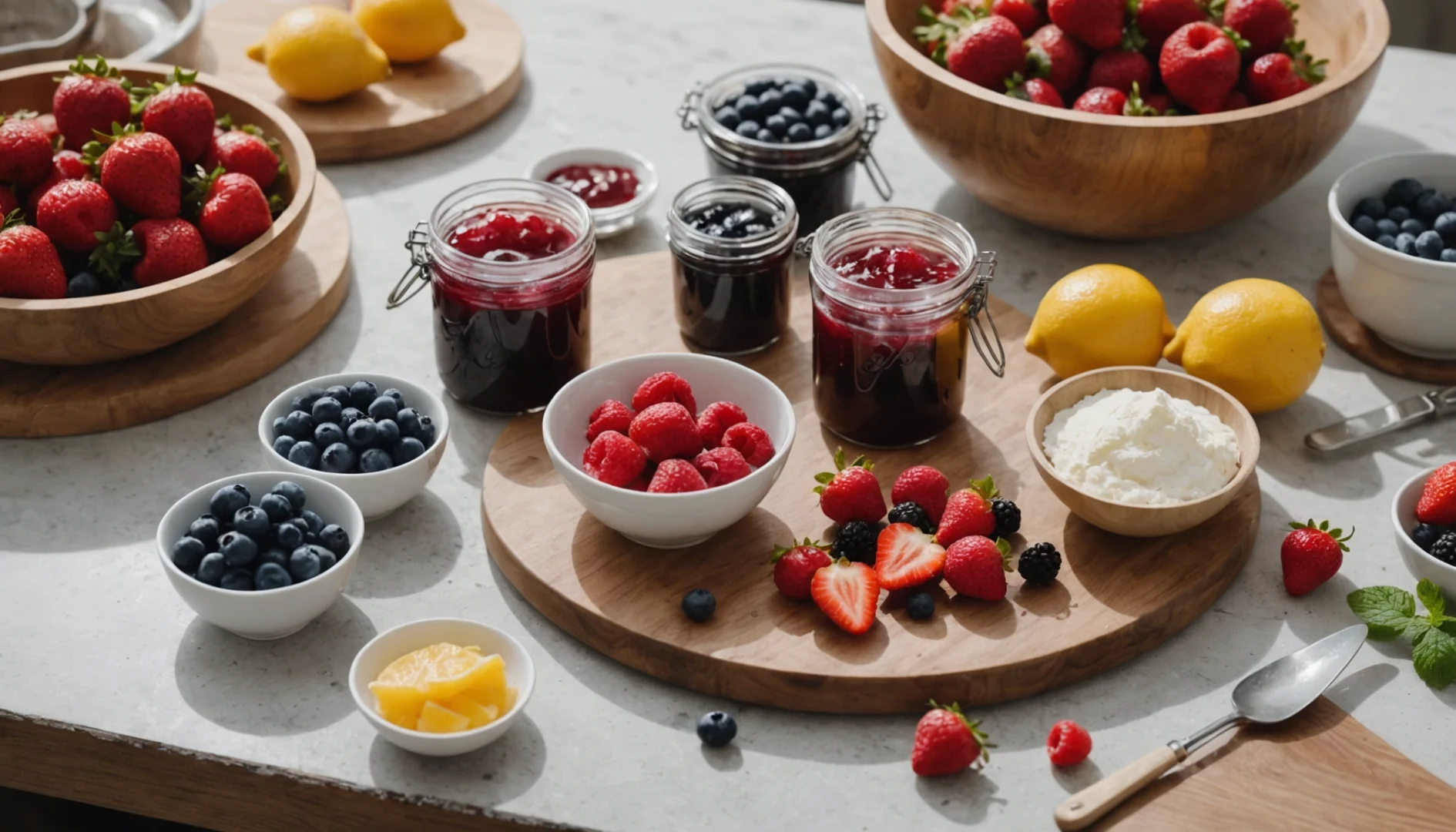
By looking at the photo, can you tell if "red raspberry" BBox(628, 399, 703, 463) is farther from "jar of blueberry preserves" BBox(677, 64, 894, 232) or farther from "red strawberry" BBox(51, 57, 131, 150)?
"red strawberry" BBox(51, 57, 131, 150)

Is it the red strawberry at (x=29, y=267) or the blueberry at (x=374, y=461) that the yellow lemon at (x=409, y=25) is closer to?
the red strawberry at (x=29, y=267)

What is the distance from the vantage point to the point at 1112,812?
1699 millimetres

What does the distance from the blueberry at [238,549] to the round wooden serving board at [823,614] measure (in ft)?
1.20

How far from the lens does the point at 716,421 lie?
2.08 metres

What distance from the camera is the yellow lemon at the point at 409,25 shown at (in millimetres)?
3057

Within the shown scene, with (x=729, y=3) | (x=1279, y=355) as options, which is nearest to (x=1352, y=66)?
(x=1279, y=355)

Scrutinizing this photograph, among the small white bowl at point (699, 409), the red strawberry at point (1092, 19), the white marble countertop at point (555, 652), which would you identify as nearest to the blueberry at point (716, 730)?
the white marble countertop at point (555, 652)

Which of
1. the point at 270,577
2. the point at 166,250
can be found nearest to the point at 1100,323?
the point at 270,577

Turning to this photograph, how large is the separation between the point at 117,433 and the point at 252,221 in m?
0.42

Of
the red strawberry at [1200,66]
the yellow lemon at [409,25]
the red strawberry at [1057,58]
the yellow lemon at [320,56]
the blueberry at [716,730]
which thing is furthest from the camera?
the yellow lemon at [409,25]

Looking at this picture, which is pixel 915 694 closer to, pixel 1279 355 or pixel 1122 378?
pixel 1122 378

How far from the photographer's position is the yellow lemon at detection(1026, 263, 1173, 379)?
7.54 feet

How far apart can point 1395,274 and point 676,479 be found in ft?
4.22

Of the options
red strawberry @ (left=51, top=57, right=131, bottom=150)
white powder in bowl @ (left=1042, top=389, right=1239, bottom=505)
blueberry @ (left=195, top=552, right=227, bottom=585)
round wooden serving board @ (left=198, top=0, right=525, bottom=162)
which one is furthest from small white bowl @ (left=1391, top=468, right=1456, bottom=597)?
red strawberry @ (left=51, top=57, right=131, bottom=150)
